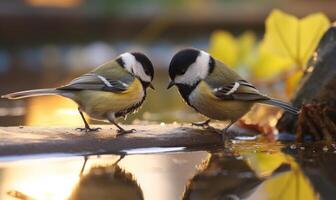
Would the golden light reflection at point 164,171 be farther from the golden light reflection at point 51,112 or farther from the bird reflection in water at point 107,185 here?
the golden light reflection at point 51,112

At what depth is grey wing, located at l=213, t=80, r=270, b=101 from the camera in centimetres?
164

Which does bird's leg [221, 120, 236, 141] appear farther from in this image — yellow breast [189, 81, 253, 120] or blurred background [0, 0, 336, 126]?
blurred background [0, 0, 336, 126]

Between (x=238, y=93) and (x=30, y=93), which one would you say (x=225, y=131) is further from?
(x=30, y=93)

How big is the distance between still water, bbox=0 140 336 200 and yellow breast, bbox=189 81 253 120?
172mm

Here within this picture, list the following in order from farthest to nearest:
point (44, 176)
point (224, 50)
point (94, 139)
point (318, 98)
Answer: point (224, 50) < point (318, 98) < point (94, 139) < point (44, 176)

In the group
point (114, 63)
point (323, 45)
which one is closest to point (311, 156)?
point (323, 45)

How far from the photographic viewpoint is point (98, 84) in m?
1.61

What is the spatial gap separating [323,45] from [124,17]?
2293 mm

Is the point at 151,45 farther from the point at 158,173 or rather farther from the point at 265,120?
the point at 158,173

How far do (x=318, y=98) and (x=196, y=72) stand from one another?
272mm

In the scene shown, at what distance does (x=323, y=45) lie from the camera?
1703mm

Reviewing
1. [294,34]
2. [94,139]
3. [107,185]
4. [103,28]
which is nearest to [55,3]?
[103,28]

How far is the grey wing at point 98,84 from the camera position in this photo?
5.20ft

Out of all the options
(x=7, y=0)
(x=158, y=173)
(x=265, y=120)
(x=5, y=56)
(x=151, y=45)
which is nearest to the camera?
(x=158, y=173)
